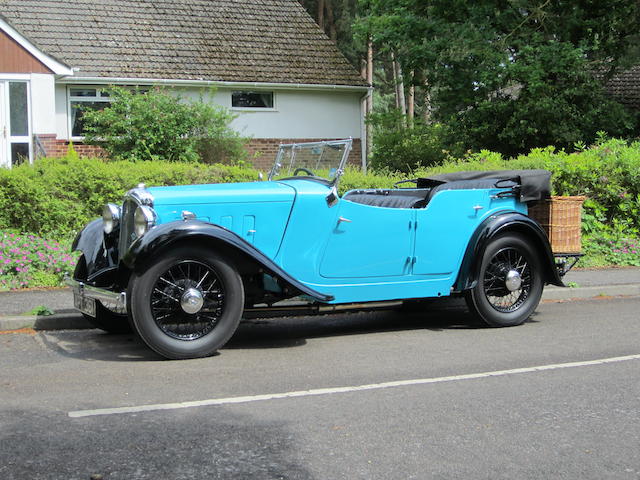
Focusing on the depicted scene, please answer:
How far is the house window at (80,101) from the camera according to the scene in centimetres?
2133

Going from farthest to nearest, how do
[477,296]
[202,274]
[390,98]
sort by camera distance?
1. [390,98]
2. [477,296]
3. [202,274]

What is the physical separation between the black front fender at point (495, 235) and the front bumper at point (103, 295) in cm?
312

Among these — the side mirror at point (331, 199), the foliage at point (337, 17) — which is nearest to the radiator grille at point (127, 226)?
the side mirror at point (331, 199)

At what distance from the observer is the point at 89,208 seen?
11.4 metres

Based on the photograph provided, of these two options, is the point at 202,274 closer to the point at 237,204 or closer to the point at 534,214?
the point at 237,204

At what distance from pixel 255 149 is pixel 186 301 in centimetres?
1764

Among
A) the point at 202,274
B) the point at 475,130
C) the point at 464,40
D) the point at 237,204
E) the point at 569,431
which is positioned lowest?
the point at 569,431

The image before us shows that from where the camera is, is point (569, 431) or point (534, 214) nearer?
point (569, 431)

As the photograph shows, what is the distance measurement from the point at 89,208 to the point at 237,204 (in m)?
5.48

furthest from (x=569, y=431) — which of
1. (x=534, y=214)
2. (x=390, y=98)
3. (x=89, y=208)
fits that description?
(x=390, y=98)

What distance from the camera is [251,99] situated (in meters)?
23.6

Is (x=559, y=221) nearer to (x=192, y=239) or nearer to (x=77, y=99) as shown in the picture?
(x=192, y=239)

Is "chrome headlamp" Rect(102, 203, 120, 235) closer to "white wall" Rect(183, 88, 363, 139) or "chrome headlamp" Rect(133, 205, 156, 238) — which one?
"chrome headlamp" Rect(133, 205, 156, 238)

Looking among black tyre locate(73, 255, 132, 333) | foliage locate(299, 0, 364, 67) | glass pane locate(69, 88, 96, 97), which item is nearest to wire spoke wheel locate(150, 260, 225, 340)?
black tyre locate(73, 255, 132, 333)
